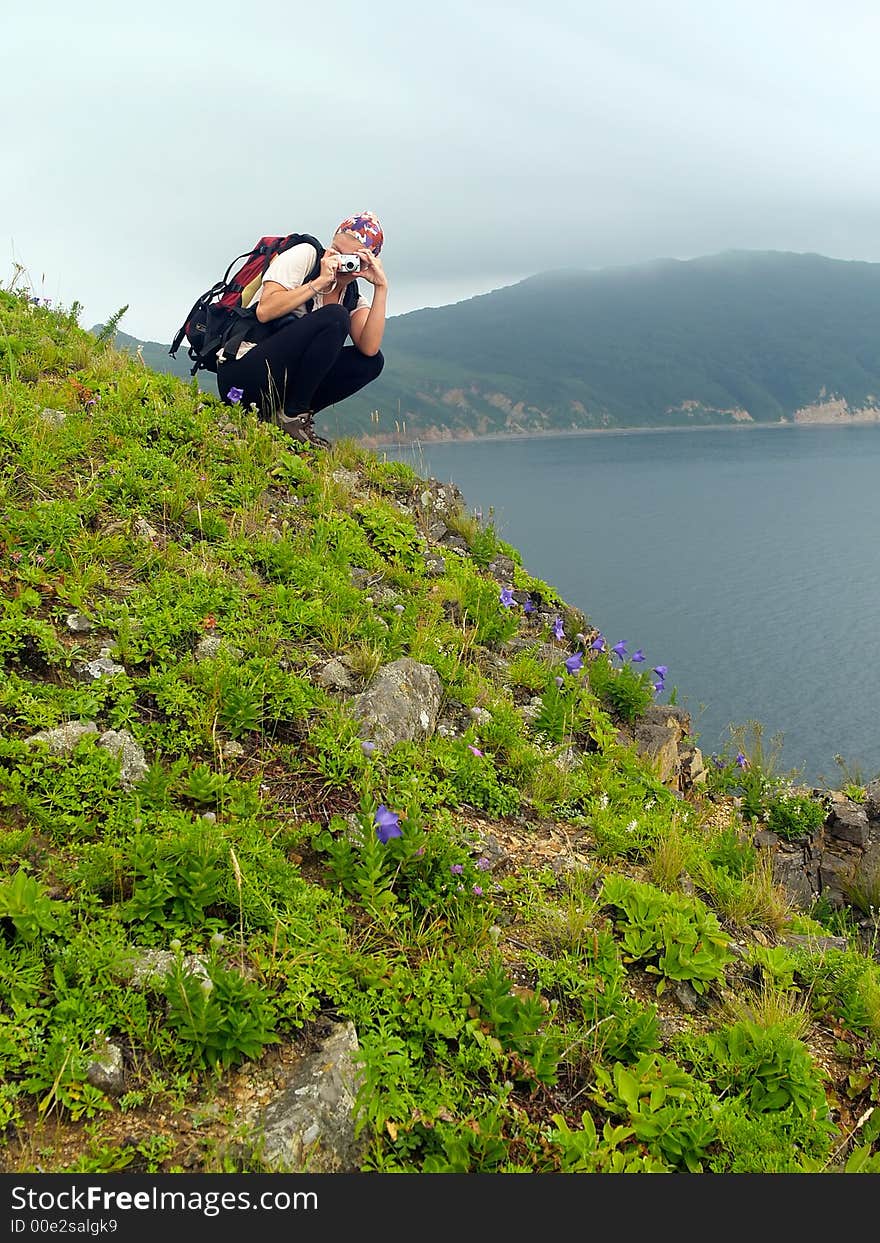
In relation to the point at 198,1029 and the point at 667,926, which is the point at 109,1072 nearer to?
the point at 198,1029

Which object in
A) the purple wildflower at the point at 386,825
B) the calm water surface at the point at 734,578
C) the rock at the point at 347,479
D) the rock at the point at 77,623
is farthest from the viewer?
the calm water surface at the point at 734,578

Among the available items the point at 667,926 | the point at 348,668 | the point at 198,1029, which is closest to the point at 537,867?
the point at 667,926

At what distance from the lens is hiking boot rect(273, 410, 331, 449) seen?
29.5 ft

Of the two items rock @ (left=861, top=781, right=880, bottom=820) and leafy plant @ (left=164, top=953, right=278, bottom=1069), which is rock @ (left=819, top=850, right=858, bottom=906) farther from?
leafy plant @ (left=164, top=953, right=278, bottom=1069)

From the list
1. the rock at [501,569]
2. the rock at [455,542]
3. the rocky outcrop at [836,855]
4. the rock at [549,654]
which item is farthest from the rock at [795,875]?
the rock at [455,542]

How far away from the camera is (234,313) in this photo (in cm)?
857

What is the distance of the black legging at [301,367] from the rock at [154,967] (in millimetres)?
6766

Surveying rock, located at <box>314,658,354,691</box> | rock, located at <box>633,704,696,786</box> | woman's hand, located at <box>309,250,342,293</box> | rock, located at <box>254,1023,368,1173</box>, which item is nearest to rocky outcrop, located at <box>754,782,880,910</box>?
rock, located at <box>633,704,696,786</box>

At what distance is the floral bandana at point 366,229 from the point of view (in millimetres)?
8078

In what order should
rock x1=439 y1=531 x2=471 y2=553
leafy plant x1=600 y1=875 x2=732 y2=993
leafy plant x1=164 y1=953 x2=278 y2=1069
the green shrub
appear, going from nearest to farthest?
leafy plant x1=164 y1=953 x2=278 y2=1069
leafy plant x1=600 y1=875 x2=732 y2=993
rock x1=439 y1=531 x2=471 y2=553
the green shrub

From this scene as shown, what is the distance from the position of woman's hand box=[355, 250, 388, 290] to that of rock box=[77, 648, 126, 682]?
5.28m

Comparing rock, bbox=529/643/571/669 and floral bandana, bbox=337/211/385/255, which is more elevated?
floral bandana, bbox=337/211/385/255

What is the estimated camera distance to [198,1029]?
3.06m

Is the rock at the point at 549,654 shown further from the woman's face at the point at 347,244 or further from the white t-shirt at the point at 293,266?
the woman's face at the point at 347,244
